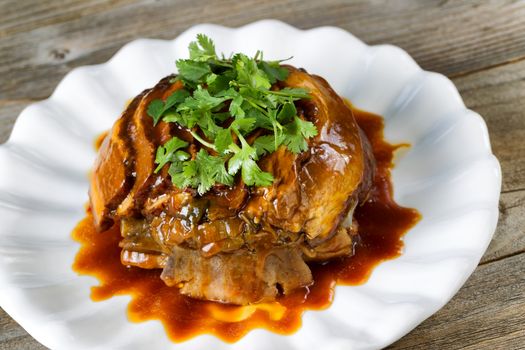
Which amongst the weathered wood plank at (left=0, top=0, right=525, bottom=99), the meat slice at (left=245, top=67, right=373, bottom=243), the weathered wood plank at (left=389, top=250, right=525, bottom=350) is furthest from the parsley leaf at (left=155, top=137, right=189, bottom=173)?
the weathered wood plank at (left=0, top=0, right=525, bottom=99)

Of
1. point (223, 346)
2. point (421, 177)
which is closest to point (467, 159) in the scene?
point (421, 177)

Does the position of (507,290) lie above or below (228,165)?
below

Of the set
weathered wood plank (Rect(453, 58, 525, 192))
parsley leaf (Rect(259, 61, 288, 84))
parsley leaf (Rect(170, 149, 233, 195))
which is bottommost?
weathered wood plank (Rect(453, 58, 525, 192))

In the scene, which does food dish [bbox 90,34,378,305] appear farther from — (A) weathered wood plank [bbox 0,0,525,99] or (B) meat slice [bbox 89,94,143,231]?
(A) weathered wood plank [bbox 0,0,525,99]

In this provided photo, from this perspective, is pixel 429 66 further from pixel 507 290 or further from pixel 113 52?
pixel 113 52

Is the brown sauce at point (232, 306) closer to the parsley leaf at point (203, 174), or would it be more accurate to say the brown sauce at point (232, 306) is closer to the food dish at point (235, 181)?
the food dish at point (235, 181)

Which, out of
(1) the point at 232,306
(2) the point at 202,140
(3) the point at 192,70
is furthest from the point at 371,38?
(1) the point at 232,306
